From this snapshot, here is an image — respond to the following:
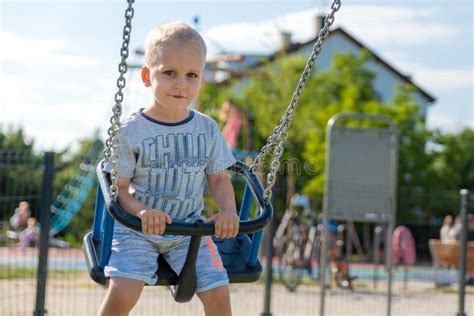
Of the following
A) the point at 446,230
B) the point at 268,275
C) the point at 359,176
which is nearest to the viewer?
the point at 268,275

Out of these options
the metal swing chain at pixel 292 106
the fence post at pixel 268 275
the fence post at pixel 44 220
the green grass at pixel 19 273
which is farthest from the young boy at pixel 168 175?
the green grass at pixel 19 273

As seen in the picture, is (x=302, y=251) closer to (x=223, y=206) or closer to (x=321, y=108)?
(x=223, y=206)

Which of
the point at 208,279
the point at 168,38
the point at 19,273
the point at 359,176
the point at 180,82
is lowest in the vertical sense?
the point at 19,273

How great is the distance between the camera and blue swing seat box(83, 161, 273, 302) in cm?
318

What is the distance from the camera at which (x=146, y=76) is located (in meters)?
3.48

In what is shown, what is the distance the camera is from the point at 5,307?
8234 mm

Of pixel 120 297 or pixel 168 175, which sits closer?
pixel 120 297

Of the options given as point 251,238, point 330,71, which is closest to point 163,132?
point 251,238

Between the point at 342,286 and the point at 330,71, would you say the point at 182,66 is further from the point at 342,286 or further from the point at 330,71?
the point at 330,71

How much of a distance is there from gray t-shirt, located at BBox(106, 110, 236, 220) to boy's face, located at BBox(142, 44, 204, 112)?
0.12 m

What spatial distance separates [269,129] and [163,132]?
22794 mm

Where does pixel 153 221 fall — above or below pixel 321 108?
below

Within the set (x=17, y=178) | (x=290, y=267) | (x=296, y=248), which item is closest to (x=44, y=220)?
(x=17, y=178)

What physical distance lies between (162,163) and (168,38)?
510 millimetres
